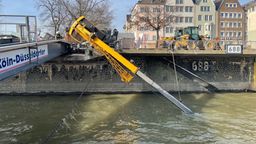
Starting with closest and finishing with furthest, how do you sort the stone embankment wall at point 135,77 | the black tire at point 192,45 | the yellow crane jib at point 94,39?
1. the yellow crane jib at point 94,39
2. the black tire at point 192,45
3. the stone embankment wall at point 135,77

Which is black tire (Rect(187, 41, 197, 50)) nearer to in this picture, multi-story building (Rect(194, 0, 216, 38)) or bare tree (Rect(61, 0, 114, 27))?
bare tree (Rect(61, 0, 114, 27))

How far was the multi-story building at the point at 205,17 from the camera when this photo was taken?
50969 mm

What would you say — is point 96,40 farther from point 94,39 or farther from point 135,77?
point 135,77

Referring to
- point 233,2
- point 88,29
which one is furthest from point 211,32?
point 88,29

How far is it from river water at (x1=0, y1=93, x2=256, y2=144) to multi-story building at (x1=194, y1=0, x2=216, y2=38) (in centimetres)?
3890

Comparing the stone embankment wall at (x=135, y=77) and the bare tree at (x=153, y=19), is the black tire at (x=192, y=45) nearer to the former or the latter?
the stone embankment wall at (x=135, y=77)

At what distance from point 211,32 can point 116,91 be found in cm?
4168

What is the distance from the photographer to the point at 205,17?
170ft

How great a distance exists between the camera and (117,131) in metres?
9.27

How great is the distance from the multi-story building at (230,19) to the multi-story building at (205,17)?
4.94ft

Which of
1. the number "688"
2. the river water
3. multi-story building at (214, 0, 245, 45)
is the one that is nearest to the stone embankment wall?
the number "688"

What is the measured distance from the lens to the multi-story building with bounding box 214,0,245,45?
5288cm

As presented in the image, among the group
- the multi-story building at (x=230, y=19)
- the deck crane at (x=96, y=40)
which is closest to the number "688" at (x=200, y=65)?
the deck crane at (x=96, y=40)

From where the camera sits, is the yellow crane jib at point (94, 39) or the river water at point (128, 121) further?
the yellow crane jib at point (94, 39)
